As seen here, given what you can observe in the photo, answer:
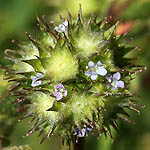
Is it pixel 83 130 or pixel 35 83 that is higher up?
pixel 35 83

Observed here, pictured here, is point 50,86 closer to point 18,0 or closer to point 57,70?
point 57,70

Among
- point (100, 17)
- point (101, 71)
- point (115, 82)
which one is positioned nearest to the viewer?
point (101, 71)

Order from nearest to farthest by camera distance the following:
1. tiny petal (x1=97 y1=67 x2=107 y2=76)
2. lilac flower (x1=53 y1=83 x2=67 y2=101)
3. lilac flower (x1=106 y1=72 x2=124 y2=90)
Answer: lilac flower (x1=53 y1=83 x2=67 y2=101)
tiny petal (x1=97 y1=67 x2=107 y2=76)
lilac flower (x1=106 y1=72 x2=124 y2=90)

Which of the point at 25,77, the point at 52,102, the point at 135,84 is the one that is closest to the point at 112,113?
Answer: the point at 52,102

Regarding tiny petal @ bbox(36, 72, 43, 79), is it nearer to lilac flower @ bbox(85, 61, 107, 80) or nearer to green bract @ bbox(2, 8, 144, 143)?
green bract @ bbox(2, 8, 144, 143)

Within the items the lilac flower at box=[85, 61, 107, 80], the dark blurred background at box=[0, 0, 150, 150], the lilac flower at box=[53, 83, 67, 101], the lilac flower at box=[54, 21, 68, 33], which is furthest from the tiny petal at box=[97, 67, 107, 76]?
the dark blurred background at box=[0, 0, 150, 150]

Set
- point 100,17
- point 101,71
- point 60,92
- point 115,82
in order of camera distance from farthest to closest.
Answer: point 100,17
point 115,82
point 101,71
point 60,92

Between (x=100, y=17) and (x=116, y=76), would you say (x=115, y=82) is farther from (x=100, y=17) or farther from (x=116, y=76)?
(x=100, y=17)

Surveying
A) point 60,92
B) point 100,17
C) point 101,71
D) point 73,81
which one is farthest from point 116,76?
point 100,17
